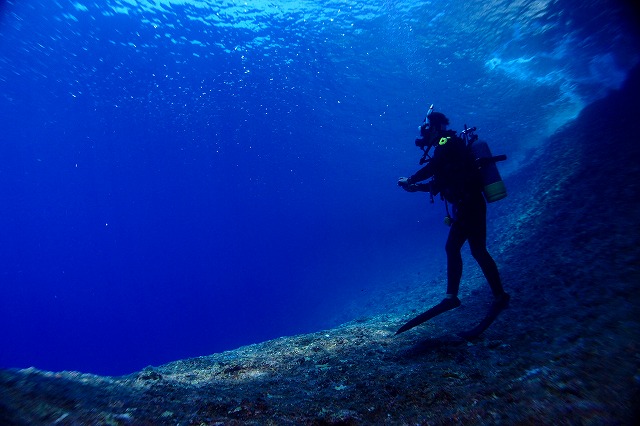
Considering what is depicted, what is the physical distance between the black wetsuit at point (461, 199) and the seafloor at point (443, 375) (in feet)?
3.47

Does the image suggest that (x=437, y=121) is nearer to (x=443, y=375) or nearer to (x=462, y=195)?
(x=462, y=195)

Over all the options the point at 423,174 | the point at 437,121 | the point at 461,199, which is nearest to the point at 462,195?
the point at 461,199

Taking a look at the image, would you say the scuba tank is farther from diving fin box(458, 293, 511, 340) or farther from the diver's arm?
diving fin box(458, 293, 511, 340)

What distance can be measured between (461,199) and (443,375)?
287cm

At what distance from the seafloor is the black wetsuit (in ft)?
3.47

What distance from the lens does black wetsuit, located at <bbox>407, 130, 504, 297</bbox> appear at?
4.61 meters

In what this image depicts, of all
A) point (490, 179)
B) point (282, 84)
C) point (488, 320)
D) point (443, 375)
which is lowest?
point (488, 320)

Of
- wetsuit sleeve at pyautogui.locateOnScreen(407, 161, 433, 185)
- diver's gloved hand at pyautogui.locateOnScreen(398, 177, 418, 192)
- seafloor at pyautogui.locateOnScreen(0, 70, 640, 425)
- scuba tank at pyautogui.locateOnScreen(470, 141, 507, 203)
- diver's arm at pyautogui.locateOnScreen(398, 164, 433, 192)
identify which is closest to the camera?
Result: seafloor at pyautogui.locateOnScreen(0, 70, 640, 425)

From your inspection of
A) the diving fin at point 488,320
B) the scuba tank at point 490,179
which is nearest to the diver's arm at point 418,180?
the scuba tank at point 490,179

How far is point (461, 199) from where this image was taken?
4.65m

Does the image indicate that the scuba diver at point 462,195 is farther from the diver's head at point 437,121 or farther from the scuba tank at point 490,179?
the diver's head at point 437,121

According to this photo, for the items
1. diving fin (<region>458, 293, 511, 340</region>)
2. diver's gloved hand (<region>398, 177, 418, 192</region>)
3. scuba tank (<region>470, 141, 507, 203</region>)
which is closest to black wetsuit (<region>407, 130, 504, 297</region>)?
scuba tank (<region>470, 141, 507, 203</region>)

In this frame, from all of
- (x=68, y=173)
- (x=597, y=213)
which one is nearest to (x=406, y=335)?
(x=597, y=213)

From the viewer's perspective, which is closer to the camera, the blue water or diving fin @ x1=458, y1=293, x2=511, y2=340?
diving fin @ x1=458, y1=293, x2=511, y2=340
